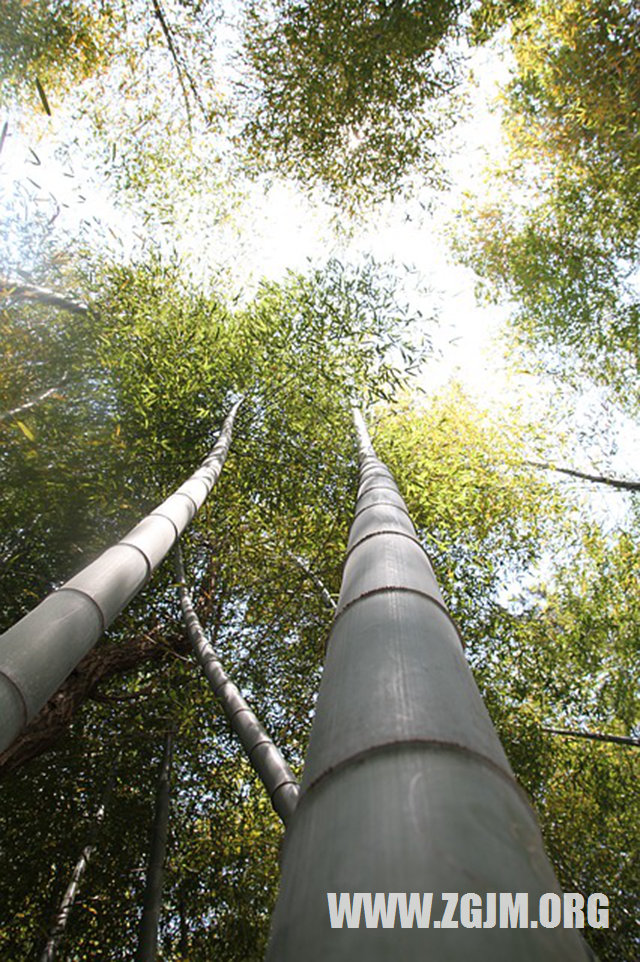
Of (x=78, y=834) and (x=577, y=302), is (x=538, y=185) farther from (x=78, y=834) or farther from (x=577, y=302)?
(x=78, y=834)

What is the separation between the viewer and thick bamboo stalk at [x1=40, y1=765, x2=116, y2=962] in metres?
3.26

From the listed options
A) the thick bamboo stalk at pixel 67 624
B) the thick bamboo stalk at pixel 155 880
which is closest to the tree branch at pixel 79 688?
the thick bamboo stalk at pixel 155 880

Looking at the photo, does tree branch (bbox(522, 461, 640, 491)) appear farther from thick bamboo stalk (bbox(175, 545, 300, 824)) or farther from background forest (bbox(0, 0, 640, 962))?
thick bamboo stalk (bbox(175, 545, 300, 824))

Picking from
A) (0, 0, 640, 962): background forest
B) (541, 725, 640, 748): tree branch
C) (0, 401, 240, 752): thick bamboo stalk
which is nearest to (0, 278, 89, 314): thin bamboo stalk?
(0, 0, 640, 962): background forest

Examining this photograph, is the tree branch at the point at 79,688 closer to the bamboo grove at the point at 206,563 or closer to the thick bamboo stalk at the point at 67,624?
the bamboo grove at the point at 206,563

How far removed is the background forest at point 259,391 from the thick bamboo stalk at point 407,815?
2896 mm

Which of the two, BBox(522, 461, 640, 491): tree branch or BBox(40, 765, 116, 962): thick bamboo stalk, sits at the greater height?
BBox(522, 461, 640, 491): tree branch

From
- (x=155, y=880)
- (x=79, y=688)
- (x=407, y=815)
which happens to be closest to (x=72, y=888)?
(x=155, y=880)

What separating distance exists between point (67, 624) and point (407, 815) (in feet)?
4.01

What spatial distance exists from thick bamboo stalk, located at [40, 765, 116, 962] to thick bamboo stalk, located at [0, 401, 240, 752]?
277 cm

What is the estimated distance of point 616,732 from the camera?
5.07 meters

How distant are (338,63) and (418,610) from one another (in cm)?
421

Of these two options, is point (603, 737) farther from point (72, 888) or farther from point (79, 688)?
point (72, 888)

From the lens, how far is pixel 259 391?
14.5 ft
